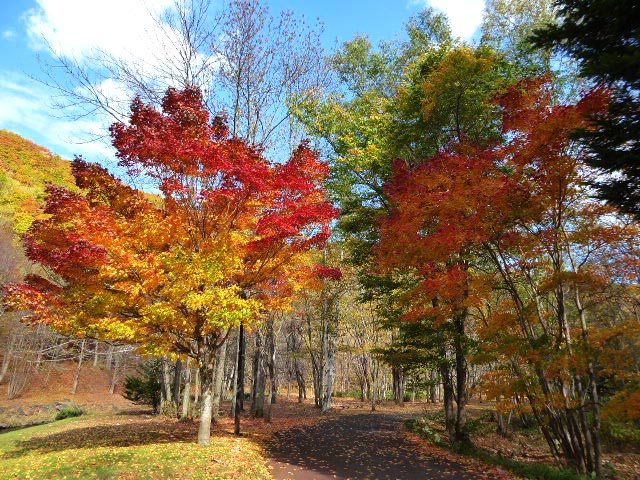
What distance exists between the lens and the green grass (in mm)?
7370

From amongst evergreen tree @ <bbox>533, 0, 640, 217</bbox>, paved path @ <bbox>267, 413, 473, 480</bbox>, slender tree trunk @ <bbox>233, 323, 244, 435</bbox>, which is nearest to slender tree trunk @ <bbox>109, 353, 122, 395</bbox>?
slender tree trunk @ <bbox>233, 323, 244, 435</bbox>

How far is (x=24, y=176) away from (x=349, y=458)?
71.1 metres

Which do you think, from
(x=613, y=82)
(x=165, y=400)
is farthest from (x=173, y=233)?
(x=165, y=400)

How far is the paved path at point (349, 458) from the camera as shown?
8.61m

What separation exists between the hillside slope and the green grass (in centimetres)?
2497

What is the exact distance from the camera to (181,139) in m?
9.41

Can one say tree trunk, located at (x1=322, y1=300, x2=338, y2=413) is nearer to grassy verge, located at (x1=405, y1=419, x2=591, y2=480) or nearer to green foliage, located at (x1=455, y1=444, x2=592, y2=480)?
grassy verge, located at (x1=405, y1=419, x2=591, y2=480)

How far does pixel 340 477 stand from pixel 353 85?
16.9 meters

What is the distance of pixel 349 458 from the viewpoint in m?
10.2

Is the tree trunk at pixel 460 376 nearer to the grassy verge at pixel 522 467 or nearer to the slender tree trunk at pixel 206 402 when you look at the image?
the grassy verge at pixel 522 467

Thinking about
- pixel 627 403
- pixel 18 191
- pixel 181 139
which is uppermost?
pixel 18 191

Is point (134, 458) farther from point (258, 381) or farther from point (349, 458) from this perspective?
point (258, 381)

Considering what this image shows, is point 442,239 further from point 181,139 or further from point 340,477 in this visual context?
point 181,139

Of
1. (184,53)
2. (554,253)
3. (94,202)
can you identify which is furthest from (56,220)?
(554,253)
